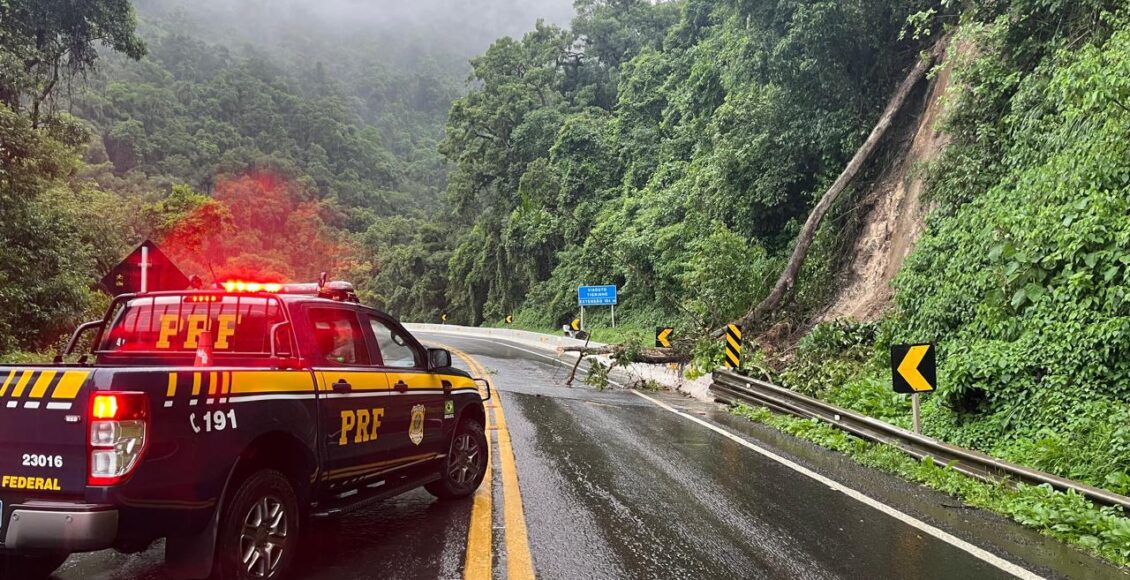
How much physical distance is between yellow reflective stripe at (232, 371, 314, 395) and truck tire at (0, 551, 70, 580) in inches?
56.0

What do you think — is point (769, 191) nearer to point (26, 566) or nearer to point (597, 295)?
point (597, 295)

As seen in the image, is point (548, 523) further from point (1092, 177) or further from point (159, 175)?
point (159, 175)

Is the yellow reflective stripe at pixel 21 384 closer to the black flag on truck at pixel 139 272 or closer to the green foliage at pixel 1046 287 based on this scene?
the black flag on truck at pixel 139 272

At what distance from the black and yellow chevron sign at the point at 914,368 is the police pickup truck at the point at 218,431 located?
5.67 m

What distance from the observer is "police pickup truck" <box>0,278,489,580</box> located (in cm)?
318

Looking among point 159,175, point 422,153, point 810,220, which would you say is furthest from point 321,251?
point 810,220

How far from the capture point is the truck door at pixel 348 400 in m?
4.35

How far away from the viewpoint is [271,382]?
3900 millimetres

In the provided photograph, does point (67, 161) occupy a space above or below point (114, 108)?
below

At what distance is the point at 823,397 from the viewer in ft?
39.3

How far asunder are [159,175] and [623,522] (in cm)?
8406

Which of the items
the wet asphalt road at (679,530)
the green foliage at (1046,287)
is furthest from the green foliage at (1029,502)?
the green foliage at (1046,287)

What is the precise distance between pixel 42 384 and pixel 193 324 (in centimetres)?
140

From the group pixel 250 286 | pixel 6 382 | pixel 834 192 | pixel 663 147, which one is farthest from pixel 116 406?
pixel 663 147
